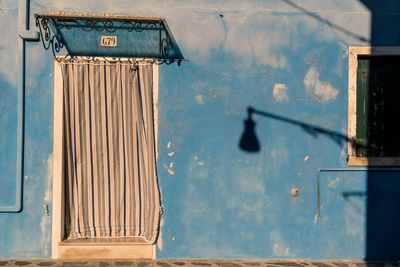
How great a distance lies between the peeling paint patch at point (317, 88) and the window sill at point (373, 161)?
866 millimetres

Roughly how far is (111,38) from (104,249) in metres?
2.73

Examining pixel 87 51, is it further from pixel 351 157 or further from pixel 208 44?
pixel 351 157

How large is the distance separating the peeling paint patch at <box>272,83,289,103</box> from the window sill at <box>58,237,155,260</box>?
2531mm

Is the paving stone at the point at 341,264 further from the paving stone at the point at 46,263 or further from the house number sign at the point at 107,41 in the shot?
the house number sign at the point at 107,41

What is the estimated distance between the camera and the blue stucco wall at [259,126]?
6422 mm

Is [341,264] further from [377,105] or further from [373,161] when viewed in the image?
[377,105]

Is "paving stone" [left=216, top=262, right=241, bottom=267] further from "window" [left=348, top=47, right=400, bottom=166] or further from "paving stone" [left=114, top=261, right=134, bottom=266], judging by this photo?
"window" [left=348, top=47, right=400, bottom=166]

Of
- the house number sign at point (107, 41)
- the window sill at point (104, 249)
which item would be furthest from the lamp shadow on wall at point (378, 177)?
the house number sign at point (107, 41)

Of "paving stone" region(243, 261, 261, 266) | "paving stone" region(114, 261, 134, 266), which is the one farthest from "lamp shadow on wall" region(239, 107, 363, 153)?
"paving stone" region(114, 261, 134, 266)

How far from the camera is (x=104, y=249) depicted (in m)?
6.31

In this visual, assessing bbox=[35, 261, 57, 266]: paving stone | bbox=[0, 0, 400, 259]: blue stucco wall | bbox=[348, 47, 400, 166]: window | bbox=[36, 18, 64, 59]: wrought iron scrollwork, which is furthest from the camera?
bbox=[348, 47, 400, 166]: window

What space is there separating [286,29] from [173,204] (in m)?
2.74

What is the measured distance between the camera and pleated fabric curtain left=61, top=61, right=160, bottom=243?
20.8 ft

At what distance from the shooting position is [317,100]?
651cm
